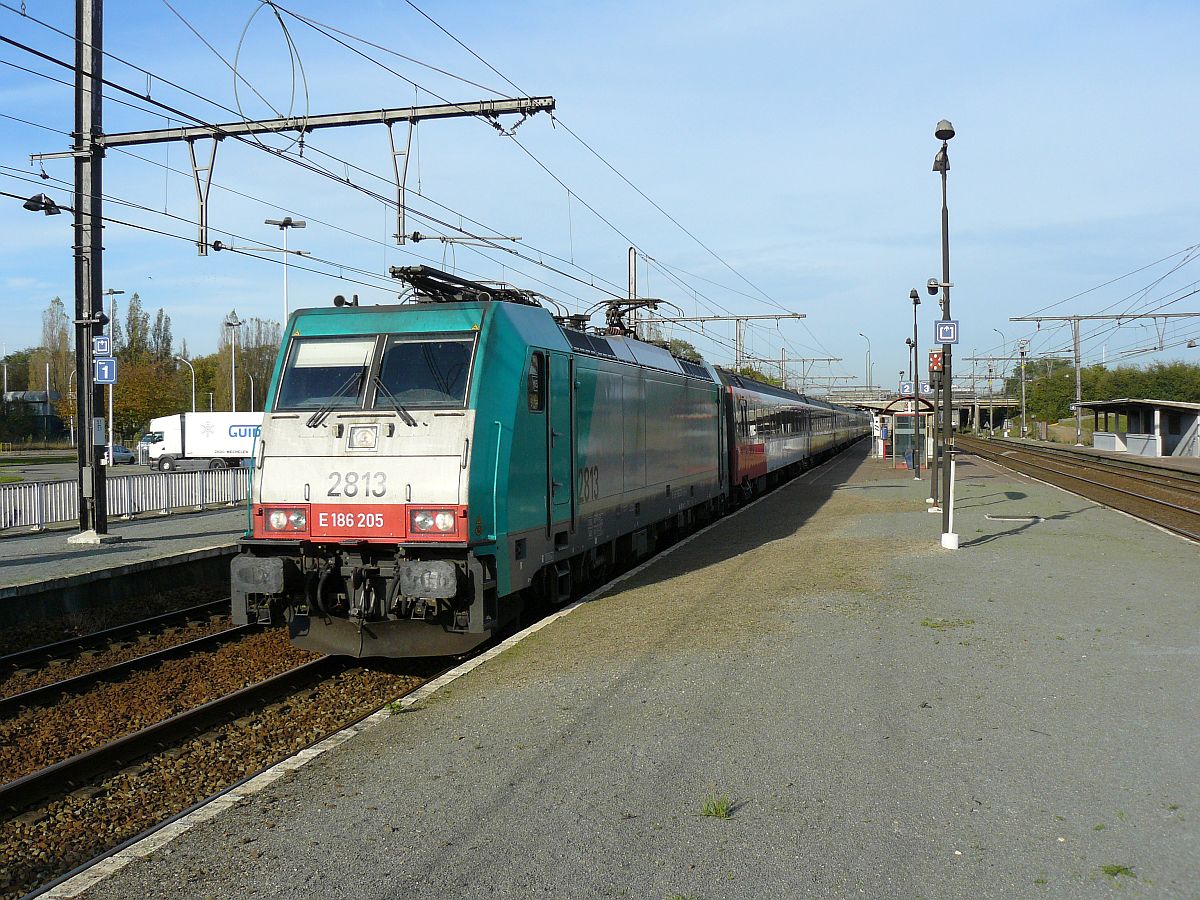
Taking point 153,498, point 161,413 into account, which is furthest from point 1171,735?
point 161,413

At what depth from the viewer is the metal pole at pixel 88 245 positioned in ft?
52.3

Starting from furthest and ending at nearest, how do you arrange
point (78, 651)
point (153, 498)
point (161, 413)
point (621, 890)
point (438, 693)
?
point (161, 413) < point (153, 498) < point (78, 651) < point (438, 693) < point (621, 890)

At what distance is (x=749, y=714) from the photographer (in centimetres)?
699

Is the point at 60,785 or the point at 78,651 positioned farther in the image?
the point at 78,651

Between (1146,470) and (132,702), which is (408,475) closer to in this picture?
(132,702)

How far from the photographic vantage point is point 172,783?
6973 millimetres

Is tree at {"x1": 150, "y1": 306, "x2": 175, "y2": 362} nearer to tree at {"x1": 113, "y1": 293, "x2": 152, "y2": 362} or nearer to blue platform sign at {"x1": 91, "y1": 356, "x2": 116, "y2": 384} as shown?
tree at {"x1": 113, "y1": 293, "x2": 152, "y2": 362}

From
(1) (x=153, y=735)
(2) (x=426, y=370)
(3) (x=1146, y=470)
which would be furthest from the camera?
(3) (x=1146, y=470)

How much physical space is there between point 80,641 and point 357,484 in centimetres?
461

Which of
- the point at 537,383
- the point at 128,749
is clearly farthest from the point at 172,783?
the point at 537,383

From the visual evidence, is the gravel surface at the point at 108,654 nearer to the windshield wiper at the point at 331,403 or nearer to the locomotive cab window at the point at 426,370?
the windshield wiper at the point at 331,403

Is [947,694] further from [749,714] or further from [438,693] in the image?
[438,693]

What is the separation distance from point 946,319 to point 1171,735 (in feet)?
39.1

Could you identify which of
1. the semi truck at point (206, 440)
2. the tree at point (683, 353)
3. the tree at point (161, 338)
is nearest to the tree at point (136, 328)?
the tree at point (161, 338)
